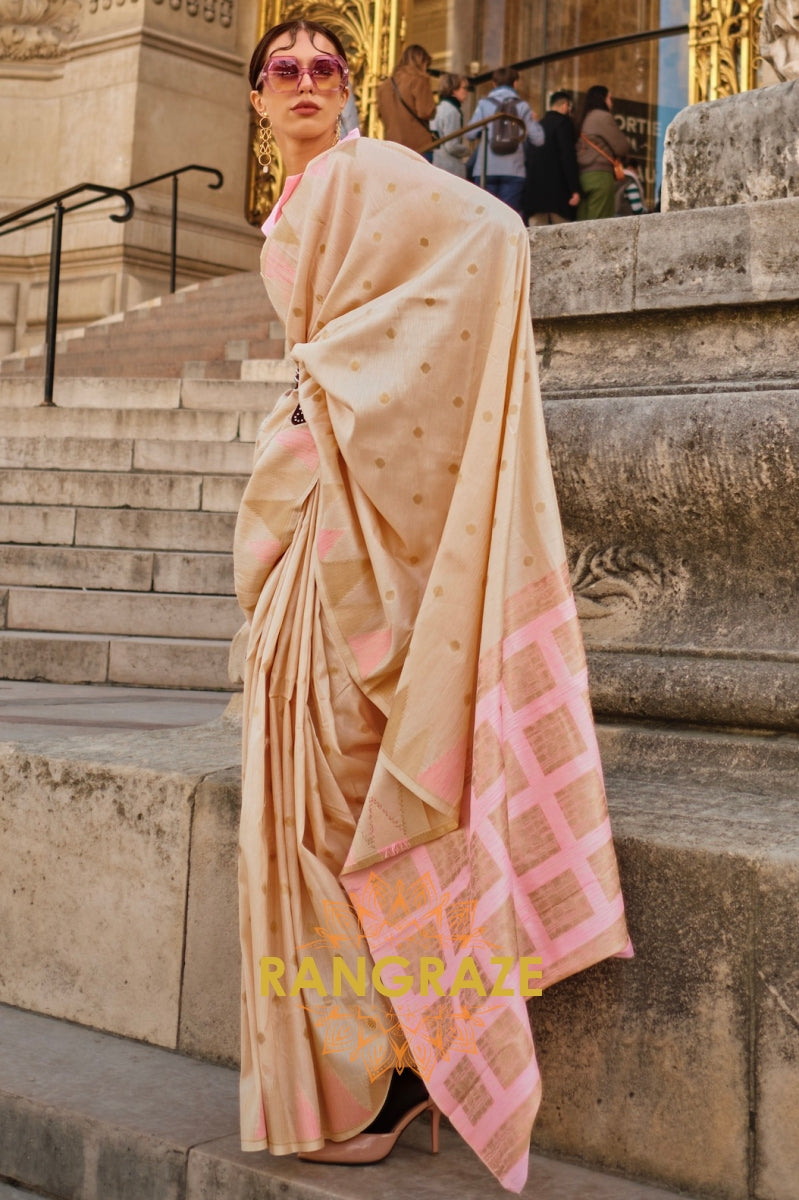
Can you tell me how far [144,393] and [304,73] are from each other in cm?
716

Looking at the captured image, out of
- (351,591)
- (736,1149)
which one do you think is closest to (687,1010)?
(736,1149)

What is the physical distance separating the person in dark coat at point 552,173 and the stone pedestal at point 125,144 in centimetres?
344

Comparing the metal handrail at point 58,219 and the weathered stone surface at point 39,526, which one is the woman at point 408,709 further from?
the metal handrail at point 58,219

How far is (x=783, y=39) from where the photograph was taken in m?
3.57

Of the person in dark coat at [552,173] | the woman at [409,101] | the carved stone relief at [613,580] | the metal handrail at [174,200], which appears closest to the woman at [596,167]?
the person in dark coat at [552,173]

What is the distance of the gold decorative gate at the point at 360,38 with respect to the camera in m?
14.2

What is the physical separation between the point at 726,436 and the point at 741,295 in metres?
0.34

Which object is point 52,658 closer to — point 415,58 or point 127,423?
point 127,423

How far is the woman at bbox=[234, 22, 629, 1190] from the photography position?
85.9 inches

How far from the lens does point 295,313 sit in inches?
93.0

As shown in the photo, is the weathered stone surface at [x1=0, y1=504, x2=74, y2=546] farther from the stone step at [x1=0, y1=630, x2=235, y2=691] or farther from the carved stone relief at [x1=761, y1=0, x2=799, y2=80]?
the carved stone relief at [x1=761, y1=0, x2=799, y2=80]

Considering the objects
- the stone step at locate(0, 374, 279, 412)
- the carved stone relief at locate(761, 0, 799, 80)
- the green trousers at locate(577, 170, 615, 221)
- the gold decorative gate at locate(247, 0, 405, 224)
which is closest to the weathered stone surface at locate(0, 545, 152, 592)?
the stone step at locate(0, 374, 279, 412)

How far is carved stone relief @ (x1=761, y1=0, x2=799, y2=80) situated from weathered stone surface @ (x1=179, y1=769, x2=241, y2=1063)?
7.19 feet

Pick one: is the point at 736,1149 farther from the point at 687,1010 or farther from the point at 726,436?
the point at 726,436
